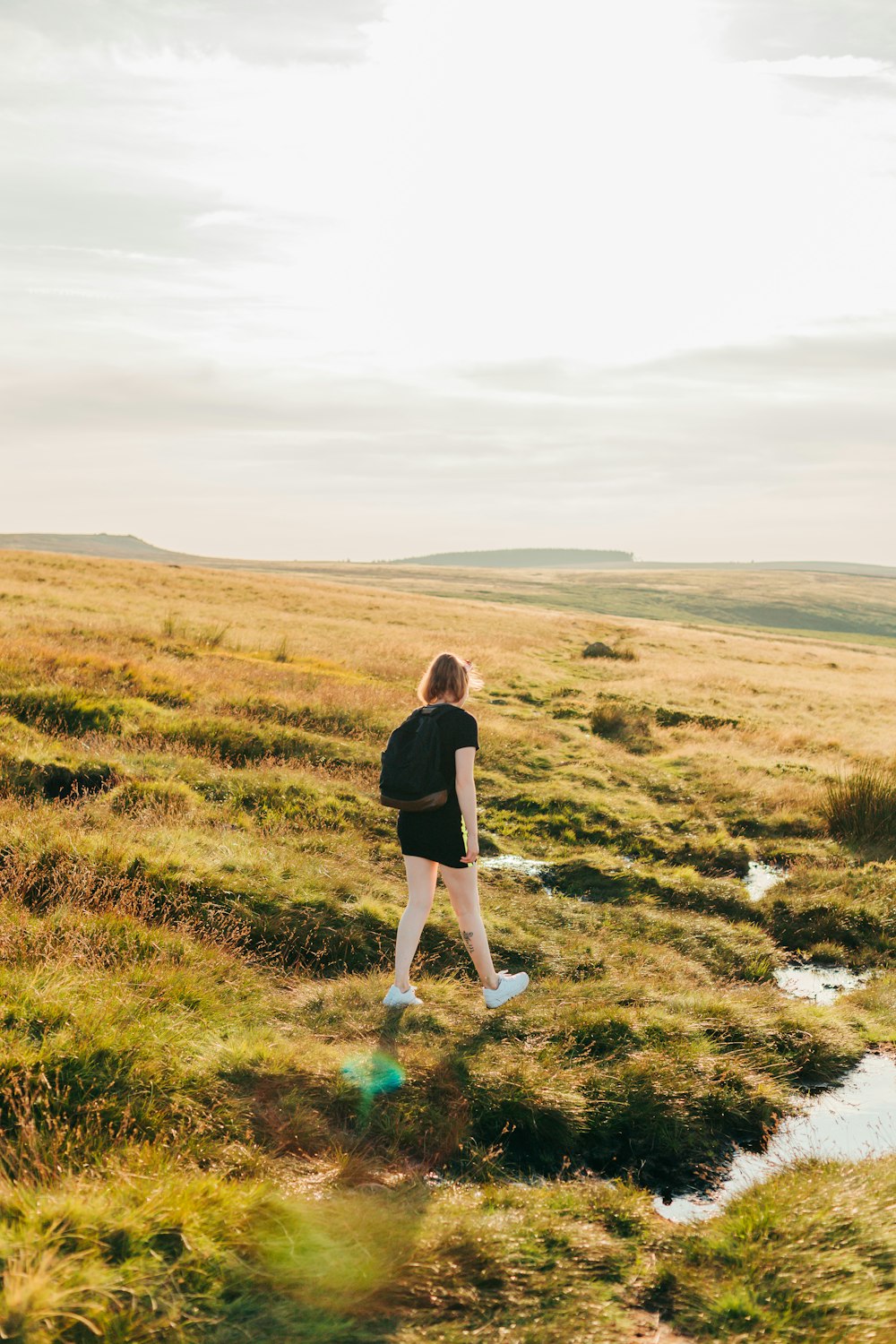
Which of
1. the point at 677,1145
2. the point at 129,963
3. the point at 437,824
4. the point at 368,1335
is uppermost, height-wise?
the point at 437,824

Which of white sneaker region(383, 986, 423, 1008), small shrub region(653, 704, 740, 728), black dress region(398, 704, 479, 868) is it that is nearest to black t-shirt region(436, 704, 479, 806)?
black dress region(398, 704, 479, 868)

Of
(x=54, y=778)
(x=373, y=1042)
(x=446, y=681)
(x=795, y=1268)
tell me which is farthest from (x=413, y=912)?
(x=54, y=778)

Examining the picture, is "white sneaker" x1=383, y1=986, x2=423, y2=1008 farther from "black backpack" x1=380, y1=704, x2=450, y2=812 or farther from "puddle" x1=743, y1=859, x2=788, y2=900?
"puddle" x1=743, y1=859, x2=788, y2=900

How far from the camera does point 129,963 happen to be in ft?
23.2

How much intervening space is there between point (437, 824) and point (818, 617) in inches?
6969

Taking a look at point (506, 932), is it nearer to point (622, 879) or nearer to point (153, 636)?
point (622, 879)

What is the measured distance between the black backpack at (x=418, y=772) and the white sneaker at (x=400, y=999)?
159 cm

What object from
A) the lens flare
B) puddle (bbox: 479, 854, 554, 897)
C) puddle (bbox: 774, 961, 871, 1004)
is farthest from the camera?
puddle (bbox: 479, 854, 554, 897)

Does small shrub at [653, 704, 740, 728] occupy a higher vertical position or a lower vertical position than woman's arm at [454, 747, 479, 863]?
lower

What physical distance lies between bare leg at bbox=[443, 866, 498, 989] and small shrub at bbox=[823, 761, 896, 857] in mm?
9391

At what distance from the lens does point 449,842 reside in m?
7.57

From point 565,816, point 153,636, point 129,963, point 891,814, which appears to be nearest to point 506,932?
point 129,963

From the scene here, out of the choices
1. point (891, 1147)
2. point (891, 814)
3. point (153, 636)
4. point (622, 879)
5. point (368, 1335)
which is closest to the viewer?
point (368, 1335)

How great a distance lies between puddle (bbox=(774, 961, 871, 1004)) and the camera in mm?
9891
